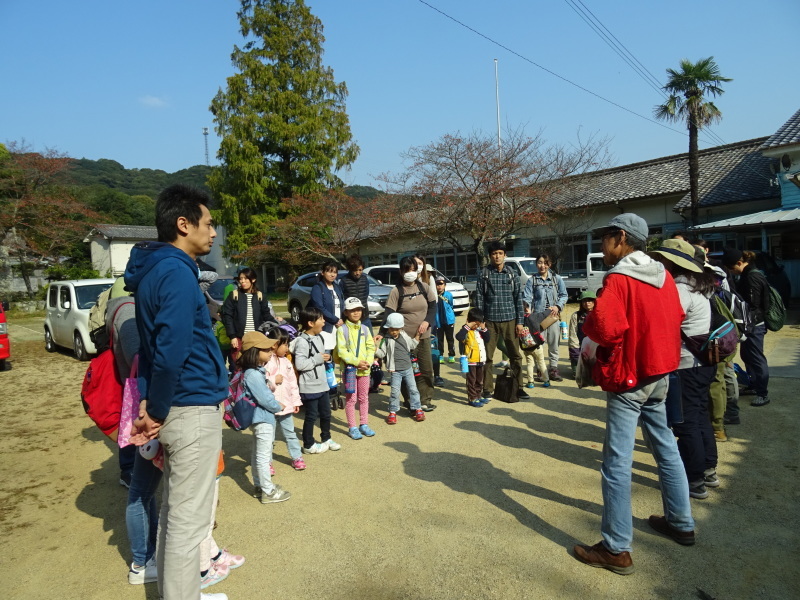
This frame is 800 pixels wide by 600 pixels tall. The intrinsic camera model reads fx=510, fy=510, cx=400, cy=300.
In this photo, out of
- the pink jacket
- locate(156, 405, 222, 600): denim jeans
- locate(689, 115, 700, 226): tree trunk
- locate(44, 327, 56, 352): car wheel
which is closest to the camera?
locate(156, 405, 222, 600): denim jeans

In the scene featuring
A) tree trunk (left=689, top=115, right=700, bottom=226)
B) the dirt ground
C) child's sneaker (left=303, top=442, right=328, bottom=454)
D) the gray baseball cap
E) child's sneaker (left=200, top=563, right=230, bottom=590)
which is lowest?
the dirt ground

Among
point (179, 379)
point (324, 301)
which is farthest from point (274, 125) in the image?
point (179, 379)

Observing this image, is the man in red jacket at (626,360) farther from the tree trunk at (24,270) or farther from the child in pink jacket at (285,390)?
the tree trunk at (24,270)

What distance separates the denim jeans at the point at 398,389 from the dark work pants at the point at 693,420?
2.71m

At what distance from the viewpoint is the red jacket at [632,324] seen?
2.63 meters

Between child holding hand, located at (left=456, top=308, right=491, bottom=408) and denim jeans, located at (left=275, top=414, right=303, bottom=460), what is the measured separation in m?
2.50

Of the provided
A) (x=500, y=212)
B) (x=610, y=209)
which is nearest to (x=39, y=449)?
(x=500, y=212)

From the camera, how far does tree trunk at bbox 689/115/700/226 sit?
17781 mm

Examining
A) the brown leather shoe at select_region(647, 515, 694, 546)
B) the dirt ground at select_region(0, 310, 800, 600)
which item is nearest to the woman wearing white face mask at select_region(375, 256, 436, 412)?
the dirt ground at select_region(0, 310, 800, 600)

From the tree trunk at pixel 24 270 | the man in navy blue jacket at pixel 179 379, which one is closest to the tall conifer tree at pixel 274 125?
the tree trunk at pixel 24 270

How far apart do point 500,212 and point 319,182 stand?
38.8 ft

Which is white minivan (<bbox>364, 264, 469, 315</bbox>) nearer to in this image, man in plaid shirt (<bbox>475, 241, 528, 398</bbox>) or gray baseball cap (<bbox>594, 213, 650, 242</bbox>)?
man in plaid shirt (<bbox>475, 241, 528, 398</bbox>)

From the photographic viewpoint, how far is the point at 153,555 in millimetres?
2916

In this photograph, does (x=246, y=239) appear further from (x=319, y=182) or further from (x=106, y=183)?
(x=106, y=183)
